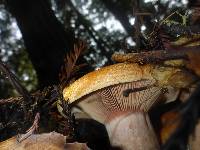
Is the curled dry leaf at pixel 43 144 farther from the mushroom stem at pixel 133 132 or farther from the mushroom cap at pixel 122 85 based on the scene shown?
the mushroom stem at pixel 133 132

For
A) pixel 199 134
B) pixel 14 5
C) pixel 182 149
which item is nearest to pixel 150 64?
pixel 199 134

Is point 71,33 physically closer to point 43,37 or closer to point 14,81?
point 43,37

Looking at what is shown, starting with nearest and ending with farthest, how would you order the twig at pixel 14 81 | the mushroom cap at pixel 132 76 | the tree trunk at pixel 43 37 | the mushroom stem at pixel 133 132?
the twig at pixel 14 81, the mushroom cap at pixel 132 76, the mushroom stem at pixel 133 132, the tree trunk at pixel 43 37

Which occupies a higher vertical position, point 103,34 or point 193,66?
point 193,66

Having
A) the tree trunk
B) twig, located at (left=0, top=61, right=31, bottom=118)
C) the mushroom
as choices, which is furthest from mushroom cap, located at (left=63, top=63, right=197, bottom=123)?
the tree trunk

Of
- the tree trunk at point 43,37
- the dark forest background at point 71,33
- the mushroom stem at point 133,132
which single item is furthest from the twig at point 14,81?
the tree trunk at point 43,37

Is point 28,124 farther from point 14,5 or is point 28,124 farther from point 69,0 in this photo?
point 69,0

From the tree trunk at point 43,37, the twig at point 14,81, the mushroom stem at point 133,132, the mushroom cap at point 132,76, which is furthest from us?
the tree trunk at point 43,37
